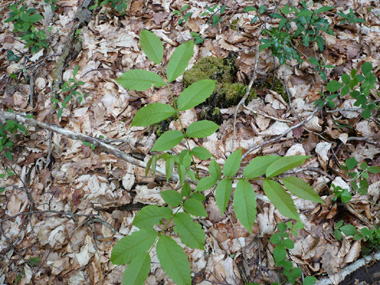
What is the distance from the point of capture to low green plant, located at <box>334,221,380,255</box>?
1.72 m

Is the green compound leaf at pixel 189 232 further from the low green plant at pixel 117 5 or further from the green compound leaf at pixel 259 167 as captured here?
the low green plant at pixel 117 5

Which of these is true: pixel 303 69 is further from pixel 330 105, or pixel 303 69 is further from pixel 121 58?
pixel 121 58

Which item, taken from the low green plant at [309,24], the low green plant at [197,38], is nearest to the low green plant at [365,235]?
the low green plant at [309,24]

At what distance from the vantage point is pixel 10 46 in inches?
160

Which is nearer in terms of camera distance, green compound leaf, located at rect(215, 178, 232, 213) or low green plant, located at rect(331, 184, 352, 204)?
green compound leaf, located at rect(215, 178, 232, 213)

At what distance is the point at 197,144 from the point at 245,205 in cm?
147

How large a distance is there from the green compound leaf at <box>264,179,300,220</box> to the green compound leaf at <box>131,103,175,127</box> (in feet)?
1.92

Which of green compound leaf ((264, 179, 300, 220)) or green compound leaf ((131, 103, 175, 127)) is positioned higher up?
green compound leaf ((131, 103, 175, 127))

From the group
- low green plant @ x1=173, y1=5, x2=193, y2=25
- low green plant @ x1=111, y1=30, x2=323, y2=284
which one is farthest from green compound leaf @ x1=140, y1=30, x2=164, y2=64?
low green plant @ x1=173, y1=5, x2=193, y2=25

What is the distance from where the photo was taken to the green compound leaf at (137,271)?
40.3 inches

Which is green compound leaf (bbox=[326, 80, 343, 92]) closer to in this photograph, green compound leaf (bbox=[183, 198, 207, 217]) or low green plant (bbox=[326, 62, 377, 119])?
low green plant (bbox=[326, 62, 377, 119])

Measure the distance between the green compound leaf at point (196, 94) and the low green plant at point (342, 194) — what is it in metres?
1.32

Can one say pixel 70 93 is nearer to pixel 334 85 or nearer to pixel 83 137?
pixel 83 137

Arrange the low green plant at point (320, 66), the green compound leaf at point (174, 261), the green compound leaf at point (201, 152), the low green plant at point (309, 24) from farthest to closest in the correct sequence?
the low green plant at point (309, 24)
the low green plant at point (320, 66)
the green compound leaf at point (201, 152)
the green compound leaf at point (174, 261)
